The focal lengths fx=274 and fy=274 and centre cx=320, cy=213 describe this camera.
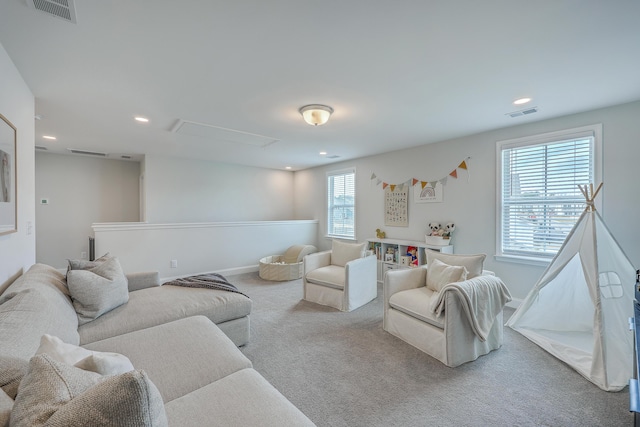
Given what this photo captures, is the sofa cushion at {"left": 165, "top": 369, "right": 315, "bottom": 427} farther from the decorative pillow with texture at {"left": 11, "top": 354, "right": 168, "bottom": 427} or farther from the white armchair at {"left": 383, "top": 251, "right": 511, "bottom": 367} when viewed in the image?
the white armchair at {"left": 383, "top": 251, "right": 511, "bottom": 367}

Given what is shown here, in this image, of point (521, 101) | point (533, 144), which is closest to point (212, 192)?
point (521, 101)

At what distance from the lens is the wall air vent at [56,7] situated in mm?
1411

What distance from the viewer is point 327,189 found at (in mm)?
6180

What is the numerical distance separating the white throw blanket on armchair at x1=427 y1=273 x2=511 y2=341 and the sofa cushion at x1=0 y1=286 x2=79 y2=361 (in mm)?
2516

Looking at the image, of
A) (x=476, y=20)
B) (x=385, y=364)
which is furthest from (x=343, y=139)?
(x=385, y=364)

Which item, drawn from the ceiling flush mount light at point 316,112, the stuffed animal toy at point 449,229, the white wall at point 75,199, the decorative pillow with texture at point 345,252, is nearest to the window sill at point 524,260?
the stuffed animal toy at point 449,229

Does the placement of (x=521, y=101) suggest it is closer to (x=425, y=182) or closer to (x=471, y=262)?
(x=471, y=262)

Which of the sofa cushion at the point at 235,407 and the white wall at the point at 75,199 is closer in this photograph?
the sofa cushion at the point at 235,407

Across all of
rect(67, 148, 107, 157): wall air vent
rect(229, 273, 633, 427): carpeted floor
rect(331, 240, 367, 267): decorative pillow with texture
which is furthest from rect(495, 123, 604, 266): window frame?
rect(67, 148, 107, 157): wall air vent

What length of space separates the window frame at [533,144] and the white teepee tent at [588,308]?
0.43 m

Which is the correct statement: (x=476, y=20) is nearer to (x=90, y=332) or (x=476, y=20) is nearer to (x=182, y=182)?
(x=90, y=332)

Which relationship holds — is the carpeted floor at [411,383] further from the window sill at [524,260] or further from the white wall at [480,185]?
the white wall at [480,185]

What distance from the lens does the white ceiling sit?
59.8 inches

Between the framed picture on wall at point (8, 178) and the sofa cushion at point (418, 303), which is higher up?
the framed picture on wall at point (8, 178)
